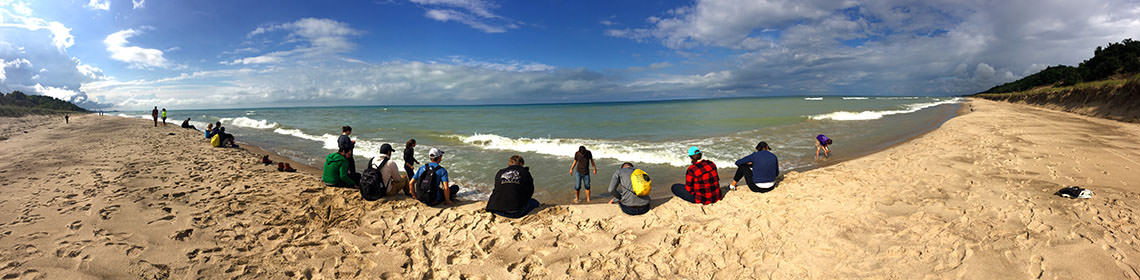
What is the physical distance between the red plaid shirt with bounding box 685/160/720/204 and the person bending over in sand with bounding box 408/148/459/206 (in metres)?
4.33

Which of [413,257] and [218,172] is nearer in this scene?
[413,257]

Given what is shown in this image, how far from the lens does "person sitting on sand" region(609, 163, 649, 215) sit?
19.9 ft

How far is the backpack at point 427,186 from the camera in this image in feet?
21.4

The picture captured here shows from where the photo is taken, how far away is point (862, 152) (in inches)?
519

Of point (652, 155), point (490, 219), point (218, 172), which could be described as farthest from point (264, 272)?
point (652, 155)

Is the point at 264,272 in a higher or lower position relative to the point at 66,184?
lower

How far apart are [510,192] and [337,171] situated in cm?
430

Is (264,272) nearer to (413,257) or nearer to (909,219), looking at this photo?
(413,257)

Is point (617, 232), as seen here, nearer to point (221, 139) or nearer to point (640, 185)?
point (640, 185)

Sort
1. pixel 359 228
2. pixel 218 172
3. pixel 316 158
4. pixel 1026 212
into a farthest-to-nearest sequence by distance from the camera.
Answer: pixel 316 158 → pixel 218 172 → pixel 359 228 → pixel 1026 212

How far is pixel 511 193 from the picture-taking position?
593 cm

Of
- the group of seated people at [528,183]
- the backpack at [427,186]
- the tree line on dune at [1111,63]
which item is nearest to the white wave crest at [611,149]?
the group of seated people at [528,183]

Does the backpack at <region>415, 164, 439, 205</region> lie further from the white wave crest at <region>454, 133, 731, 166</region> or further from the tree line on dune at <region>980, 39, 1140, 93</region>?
the tree line on dune at <region>980, 39, 1140, 93</region>

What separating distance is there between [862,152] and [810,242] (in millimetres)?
11286
